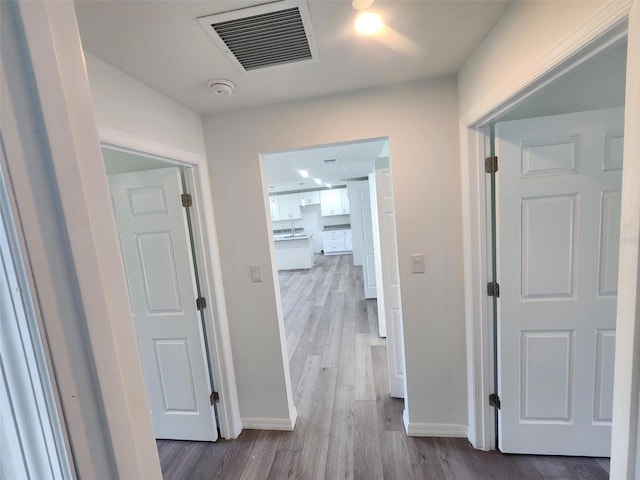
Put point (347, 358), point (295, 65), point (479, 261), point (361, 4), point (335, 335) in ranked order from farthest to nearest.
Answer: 1. point (335, 335)
2. point (347, 358)
3. point (479, 261)
4. point (295, 65)
5. point (361, 4)

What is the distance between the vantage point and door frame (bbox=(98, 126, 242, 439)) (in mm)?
1813

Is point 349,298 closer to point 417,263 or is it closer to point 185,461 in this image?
point 417,263

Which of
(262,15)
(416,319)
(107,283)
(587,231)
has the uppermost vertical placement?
(262,15)

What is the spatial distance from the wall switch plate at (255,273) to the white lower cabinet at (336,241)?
294 inches

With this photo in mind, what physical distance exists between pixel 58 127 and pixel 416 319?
6.23 ft

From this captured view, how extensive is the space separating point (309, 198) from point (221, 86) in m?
7.53

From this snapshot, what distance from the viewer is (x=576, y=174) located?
143 centimetres

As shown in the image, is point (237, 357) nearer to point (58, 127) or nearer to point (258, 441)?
point (258, 441)

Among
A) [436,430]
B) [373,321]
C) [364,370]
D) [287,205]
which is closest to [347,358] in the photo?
[364,370]

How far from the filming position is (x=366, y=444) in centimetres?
189

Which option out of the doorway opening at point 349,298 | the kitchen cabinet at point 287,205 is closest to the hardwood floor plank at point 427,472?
the doorway opening at point 349,298

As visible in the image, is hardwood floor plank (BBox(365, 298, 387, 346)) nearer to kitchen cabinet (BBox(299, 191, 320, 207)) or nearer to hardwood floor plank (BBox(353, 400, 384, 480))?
hardwood floor plank (BBox(353, 400, 384, 480))

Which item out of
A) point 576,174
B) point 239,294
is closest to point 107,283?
point 239,294

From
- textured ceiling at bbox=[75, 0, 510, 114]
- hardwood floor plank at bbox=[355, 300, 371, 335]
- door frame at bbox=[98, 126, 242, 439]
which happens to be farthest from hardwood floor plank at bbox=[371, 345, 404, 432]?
textured ceiling at bbox=[75, 0, 510, 114]
